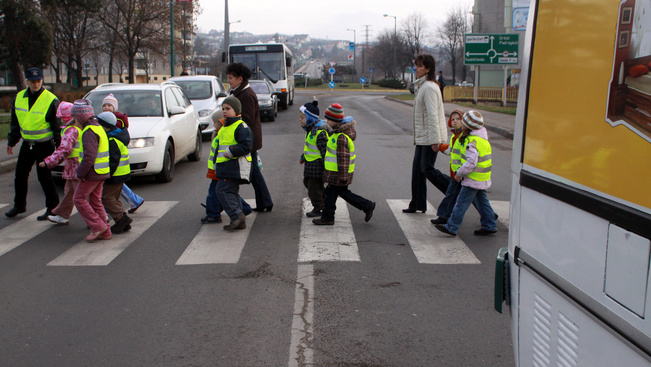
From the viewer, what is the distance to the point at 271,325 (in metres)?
4.41

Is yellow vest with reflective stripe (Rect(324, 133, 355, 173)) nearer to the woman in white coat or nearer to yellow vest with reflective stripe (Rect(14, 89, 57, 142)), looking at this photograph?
the woman in white coat

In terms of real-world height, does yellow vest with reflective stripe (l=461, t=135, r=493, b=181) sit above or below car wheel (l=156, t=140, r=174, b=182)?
above

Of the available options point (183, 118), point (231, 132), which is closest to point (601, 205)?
point (231, 132)

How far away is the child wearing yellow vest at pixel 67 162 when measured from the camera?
7004 mm

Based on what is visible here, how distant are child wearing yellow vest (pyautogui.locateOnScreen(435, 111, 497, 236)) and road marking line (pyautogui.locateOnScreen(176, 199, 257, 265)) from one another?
2283mm

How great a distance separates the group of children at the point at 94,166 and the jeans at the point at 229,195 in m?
1.11

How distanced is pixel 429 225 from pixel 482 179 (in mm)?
1118

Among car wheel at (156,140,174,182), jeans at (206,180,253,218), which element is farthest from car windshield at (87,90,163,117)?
jeans at (206,180,253,218)

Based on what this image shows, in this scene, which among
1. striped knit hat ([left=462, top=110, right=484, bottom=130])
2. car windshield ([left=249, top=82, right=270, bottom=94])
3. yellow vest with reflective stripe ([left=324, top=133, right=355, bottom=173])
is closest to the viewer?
striped knit hat ([left=462, top=110, right=484, bottom=130])

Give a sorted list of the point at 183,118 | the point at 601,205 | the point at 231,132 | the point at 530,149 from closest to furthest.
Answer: the point at 601,205 < the point at 530,149 < the point at 231,132 < the point at 183,118

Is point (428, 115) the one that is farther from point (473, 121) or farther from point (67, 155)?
point (67, 155)

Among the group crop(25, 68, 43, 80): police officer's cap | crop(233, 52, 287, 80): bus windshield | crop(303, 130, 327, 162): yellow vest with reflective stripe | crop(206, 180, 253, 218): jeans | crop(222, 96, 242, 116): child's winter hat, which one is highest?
crop(233, 52, 287, 80): bus windshield

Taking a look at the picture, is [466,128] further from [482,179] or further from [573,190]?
[573,190]

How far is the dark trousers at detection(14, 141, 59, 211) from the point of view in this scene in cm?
782
